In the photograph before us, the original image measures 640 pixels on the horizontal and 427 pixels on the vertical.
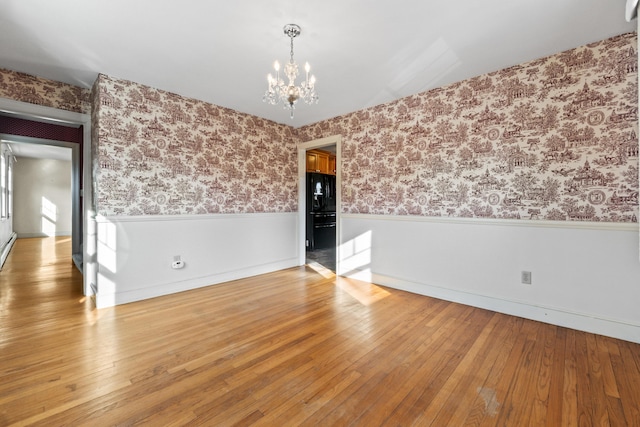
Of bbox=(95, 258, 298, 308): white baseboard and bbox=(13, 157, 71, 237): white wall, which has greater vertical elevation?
bbox=(13, 157, 71, 237): white wall

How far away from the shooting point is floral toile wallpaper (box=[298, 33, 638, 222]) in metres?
2.34

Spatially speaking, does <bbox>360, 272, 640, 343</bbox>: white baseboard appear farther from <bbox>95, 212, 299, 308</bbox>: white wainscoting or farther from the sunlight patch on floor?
<bbox>95, 212, 299, 308</bbox>: white wainscoting

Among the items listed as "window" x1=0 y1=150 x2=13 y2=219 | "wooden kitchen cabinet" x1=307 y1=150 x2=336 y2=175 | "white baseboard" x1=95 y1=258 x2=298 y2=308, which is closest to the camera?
"white baseboard" x1=95 y1=258 x2=298 y2=308

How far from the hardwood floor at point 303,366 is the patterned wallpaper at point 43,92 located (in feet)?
7.31

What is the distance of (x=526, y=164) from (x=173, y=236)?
403 centimetres

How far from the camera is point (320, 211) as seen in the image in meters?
6.50

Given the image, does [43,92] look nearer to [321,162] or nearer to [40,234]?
[321,162]

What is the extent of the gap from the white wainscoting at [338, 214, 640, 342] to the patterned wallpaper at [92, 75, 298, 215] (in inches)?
77.0

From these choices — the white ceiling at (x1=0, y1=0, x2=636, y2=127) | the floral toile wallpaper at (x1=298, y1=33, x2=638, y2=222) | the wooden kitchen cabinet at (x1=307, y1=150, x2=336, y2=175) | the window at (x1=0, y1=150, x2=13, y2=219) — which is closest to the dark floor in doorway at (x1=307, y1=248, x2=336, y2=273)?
the floral toile wallpaper at (x1=298, y1=33, x2=638, y2=222)

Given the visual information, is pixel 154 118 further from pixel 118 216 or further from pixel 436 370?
pixel 436 370

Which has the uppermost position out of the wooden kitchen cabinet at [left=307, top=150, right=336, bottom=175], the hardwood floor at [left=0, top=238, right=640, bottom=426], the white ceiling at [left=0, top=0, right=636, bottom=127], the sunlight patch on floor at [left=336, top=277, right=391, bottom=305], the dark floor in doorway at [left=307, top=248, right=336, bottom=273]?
the white ceiling at [left=0, top=0, right=636, bottom=127]

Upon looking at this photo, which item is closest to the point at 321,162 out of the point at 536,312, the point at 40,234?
the point at 536,312

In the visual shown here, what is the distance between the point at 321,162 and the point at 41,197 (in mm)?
9203

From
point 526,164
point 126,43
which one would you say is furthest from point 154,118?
point 526,164
